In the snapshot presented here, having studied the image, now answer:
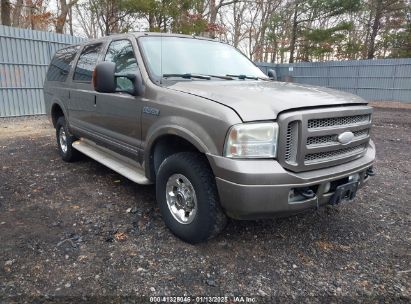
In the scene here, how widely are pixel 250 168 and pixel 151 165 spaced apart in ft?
4.38

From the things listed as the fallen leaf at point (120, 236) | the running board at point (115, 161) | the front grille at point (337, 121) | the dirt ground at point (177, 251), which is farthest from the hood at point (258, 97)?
the fallen leaf at point (120, 236)

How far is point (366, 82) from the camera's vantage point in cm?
1927

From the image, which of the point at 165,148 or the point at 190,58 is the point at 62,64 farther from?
the point at 165,148

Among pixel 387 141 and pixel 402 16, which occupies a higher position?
pixel 402 16

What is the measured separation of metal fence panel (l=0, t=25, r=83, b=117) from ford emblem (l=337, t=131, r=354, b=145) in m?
10.8

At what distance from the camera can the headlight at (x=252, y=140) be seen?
246 centimetres

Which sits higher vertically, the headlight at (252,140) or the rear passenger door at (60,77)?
the rear passenger door at (60,77)

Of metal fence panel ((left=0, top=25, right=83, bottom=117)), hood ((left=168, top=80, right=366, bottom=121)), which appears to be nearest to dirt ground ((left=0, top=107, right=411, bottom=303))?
hood ((left=168, top=80, right=366, bottom=121))

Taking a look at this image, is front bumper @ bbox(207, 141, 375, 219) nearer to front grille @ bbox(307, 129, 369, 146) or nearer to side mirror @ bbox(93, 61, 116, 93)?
front grille @ bbox(307, 129, 369, 146)

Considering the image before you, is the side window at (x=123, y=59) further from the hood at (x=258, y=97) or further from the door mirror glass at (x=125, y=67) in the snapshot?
the hood at (x=258, y=97)

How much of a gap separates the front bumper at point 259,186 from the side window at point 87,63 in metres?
2.80

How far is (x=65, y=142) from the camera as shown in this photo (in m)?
5.68

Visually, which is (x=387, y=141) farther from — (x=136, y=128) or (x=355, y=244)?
(x=136, y=128)

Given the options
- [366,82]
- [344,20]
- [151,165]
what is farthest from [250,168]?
[344,20]
